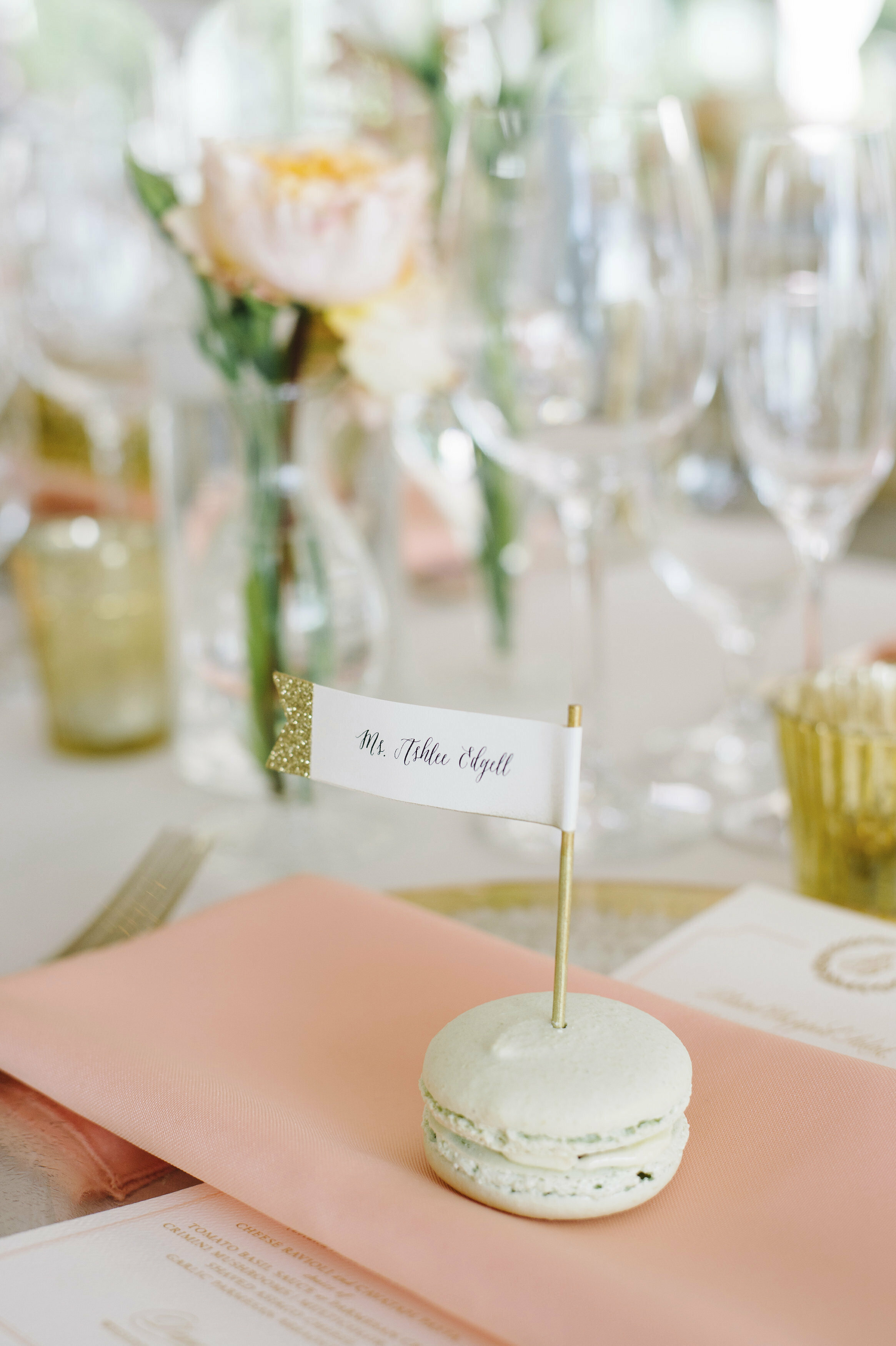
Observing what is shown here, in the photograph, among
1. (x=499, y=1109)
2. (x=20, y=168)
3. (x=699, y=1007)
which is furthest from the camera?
(x=20, y=168)

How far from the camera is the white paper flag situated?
0.37 metres

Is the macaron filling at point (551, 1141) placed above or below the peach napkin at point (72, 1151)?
above

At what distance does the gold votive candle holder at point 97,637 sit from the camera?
2.89 ft

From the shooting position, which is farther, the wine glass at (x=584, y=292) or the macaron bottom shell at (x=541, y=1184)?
the wine glass at (x=584, y=292)

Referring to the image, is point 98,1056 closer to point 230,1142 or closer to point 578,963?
point 230,1142

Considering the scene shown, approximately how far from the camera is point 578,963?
0.53 meters

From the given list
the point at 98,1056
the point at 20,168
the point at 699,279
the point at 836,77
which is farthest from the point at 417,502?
the point at 836,77

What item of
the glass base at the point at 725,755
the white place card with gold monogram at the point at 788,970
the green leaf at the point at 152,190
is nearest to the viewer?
the white place card with gold monogram at the point at 788,970

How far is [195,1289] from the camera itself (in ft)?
1.12

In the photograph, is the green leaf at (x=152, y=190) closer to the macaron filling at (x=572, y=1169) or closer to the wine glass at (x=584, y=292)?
the wine glass at (x=584, y=292)

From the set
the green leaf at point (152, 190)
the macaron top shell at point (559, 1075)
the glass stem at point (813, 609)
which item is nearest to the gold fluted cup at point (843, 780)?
the glass stem at point (813, 609)

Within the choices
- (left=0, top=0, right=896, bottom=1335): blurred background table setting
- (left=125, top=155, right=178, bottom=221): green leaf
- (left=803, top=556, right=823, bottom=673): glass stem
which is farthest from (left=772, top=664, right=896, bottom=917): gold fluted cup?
(left=125, top=155, right=178, bottom=221): green leaf

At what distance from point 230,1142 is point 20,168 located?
805 millimetres

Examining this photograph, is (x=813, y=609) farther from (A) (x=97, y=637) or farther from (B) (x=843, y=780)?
(A) (x=97, y=637)
